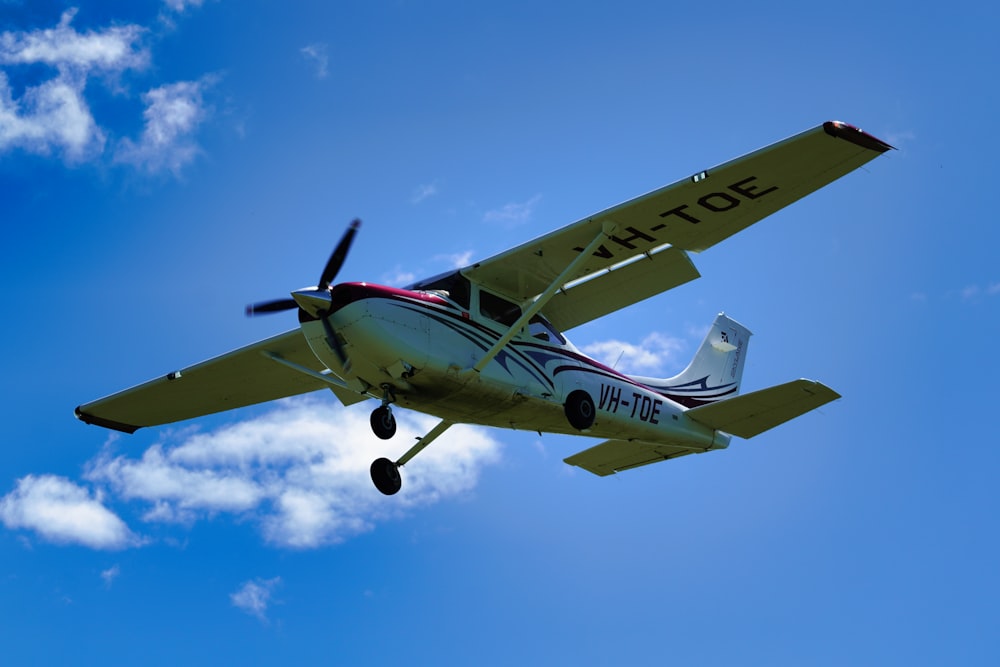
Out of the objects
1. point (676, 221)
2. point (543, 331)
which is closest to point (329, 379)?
point (543, 331)

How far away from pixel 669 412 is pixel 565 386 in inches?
96.8

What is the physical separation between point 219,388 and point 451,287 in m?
5.17

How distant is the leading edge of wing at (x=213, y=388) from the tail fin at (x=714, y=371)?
18.3 ft

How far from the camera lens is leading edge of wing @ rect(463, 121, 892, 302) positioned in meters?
13.7

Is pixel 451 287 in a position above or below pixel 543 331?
below

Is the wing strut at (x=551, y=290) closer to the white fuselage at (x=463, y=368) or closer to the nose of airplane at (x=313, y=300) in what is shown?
the white fuselage at (x=463, y=368)

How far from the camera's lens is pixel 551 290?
14.8 metres

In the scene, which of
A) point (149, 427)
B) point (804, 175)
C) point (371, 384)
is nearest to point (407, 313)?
point (371, 384)

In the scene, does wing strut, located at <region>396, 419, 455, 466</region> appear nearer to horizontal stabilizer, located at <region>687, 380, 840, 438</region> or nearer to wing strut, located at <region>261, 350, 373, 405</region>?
wing strut, located at <region>261, 350, 373, 405</region>

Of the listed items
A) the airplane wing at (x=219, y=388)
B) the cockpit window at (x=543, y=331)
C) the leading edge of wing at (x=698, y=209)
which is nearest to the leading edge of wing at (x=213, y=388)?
the airplane wing at (x=219, y=388)

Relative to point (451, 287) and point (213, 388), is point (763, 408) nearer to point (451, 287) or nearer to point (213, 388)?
point (451, 287)

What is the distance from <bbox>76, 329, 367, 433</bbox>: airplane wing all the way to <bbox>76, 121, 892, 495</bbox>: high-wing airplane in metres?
0.03

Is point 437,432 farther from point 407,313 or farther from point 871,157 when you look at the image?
point 871,157

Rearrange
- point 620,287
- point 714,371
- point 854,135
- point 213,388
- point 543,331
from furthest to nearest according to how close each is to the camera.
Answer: point 714,371 → point 213,388 → point 620,287 → point 543,331 → point 854,135
